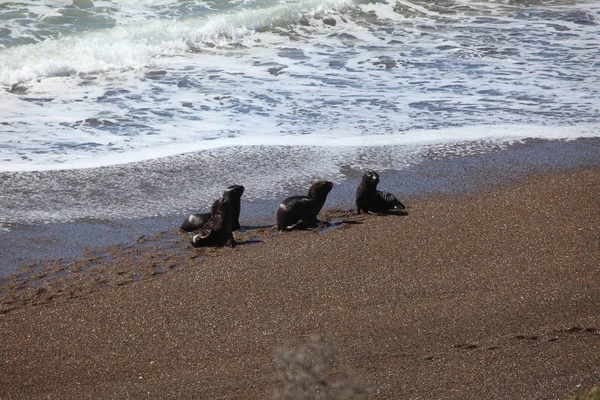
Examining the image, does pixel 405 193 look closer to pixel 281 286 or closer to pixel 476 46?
pixel 281 286

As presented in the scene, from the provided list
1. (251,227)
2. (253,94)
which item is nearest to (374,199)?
(251,227)

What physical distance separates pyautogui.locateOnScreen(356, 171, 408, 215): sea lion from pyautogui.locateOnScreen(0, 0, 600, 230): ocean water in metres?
1.03

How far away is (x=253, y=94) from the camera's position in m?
11.9

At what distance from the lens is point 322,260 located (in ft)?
21.6

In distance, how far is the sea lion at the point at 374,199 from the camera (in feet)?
25.5

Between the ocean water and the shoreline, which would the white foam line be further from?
the shoreline

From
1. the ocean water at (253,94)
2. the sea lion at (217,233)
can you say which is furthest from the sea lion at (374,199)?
the sea lion at (217,233)

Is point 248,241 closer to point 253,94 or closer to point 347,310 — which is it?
point 347,310

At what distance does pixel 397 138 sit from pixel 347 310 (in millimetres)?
4734

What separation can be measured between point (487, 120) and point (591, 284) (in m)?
5.10

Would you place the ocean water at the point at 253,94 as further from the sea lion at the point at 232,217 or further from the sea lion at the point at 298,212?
the sea lion at the point at 298,212

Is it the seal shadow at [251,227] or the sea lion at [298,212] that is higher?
the sea lion at [298,212]

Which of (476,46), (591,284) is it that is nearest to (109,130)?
(591,284)

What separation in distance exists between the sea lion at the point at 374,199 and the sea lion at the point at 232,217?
1092 mm
